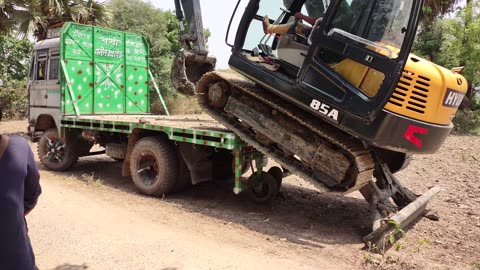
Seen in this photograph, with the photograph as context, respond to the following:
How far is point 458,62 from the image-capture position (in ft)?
52.3

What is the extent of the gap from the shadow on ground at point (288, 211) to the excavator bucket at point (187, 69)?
5.97 ft

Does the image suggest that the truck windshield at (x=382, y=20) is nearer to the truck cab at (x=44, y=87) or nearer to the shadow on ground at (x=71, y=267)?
the shadow on ground at (x=71, y=267)

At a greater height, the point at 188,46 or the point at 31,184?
the point at 188,46

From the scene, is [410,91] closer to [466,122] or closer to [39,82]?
[39,82]

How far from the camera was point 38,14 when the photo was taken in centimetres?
1347

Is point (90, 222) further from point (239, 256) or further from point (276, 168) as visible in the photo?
point (276, 168)

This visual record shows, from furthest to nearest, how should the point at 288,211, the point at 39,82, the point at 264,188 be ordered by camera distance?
the point at 39,82 < the point at 264,188 < the point at 288,211

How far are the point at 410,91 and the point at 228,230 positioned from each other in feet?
8.92

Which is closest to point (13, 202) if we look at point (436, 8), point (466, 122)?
point (436, 8)

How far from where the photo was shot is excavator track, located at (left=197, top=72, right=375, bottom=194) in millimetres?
5055

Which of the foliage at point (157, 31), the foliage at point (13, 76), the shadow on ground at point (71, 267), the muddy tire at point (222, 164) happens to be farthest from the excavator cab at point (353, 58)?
the foliage at point (13, 76)

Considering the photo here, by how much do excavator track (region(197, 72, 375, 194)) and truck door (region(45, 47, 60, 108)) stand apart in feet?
12.8

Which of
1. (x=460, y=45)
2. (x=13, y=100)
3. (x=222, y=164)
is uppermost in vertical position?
(x=460, y=45)

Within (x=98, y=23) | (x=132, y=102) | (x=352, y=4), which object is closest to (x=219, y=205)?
(x=352, y=4)
